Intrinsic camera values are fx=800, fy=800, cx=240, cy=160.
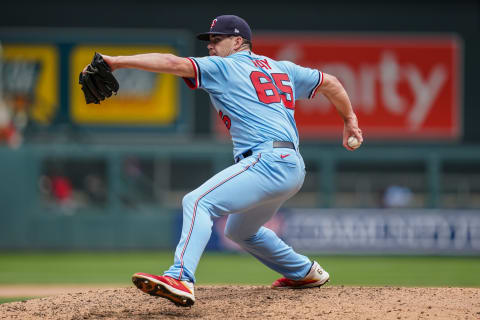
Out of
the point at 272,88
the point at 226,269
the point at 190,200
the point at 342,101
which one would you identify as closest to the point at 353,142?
the point at 342,101

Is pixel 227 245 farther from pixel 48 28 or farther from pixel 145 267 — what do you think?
pixel 48 28

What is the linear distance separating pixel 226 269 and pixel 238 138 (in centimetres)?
504

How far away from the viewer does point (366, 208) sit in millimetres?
11203

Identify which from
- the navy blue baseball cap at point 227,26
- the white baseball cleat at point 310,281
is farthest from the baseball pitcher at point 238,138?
the white baseball cleat at point 310,281

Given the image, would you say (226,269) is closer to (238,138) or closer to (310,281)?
(310,281)

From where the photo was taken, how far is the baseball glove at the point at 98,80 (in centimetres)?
417

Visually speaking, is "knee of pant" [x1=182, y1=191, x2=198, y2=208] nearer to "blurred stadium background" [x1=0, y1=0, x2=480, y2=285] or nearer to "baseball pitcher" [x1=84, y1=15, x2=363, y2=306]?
"baseball pitcher" [x1=84, y1=15, x2=363, y2=306]

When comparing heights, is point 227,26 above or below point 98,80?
above

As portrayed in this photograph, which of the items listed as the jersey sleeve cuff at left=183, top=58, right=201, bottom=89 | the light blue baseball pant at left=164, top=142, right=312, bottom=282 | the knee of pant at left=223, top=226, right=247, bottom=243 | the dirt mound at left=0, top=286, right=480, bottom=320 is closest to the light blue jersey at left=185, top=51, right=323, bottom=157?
the jersey sleeve cuff at left=183, top=58, right=201, bottom=89

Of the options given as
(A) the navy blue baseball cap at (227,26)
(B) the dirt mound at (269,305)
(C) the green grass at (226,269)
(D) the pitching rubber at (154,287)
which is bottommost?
(C) the green grass at (226,269)

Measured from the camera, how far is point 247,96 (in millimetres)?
4477

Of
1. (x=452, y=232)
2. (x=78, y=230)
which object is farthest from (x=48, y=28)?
(x=452, y=232)

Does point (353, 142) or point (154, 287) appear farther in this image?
point (353, 142)

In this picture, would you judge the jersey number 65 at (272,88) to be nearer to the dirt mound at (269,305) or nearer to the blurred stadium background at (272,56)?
the dirt mound at (269,305)
